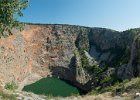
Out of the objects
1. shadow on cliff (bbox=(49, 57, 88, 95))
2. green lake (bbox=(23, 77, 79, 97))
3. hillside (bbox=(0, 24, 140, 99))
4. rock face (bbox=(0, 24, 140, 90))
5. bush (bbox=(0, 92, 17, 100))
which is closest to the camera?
bush (bbox=(0, 92, 17, 100))

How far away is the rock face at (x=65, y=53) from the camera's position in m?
85.0

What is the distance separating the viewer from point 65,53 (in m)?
99.2

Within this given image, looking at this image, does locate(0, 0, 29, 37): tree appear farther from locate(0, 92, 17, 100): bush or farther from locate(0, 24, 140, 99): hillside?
locate(0, 24, 140, 99): hillside

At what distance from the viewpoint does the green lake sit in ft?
262

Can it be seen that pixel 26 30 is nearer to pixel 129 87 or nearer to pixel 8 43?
pixel 8 43

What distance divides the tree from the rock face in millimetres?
47558

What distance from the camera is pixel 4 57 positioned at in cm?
8144

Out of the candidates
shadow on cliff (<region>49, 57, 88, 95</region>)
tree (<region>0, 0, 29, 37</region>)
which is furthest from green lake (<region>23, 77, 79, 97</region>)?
tree (<region>0, 0, 29, 37</region>)

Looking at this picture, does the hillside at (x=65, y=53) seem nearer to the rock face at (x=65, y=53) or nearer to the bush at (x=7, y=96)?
the rock face at (x=65, y=53)

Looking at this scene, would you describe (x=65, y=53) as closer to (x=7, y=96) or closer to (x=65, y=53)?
(x=65, y=53)

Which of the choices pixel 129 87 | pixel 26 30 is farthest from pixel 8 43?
pixel 129 87

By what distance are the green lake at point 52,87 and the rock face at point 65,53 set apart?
2.29 metres

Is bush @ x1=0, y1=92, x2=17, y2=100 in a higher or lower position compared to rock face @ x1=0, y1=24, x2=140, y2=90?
lower

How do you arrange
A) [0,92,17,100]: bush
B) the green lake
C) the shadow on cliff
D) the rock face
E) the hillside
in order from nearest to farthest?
[0,92,17,100]: bush → the green lake → the hillside → the rock face → the shadow on cliff
